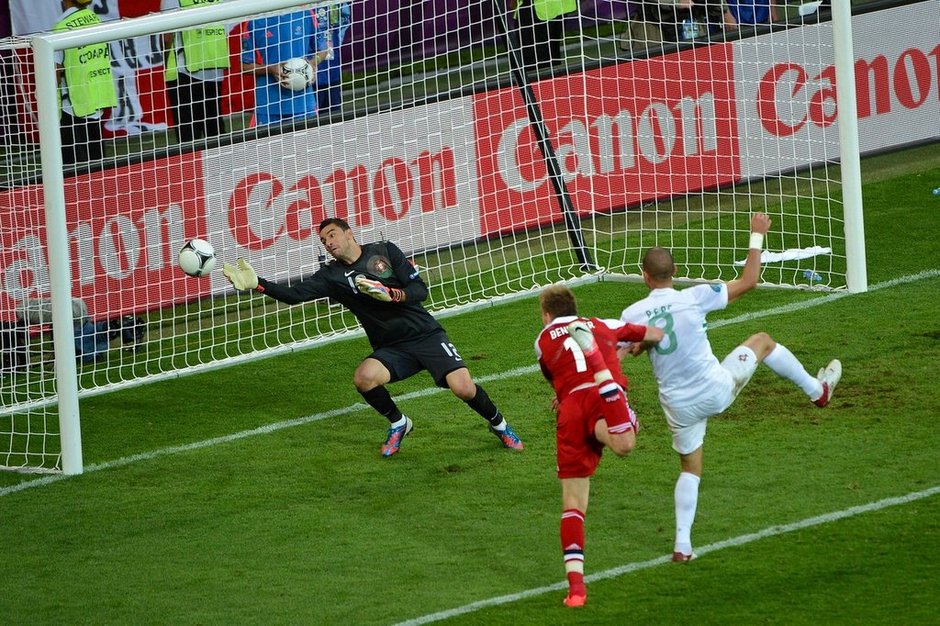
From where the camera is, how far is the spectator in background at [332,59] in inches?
498

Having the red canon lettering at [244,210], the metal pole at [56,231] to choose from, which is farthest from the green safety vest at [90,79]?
the metal pole at [56,231]

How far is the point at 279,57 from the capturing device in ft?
41.9

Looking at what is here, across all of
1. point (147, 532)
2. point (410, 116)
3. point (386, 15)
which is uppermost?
point (386, 15)

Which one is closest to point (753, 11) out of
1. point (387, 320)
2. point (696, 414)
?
point (387, 320)

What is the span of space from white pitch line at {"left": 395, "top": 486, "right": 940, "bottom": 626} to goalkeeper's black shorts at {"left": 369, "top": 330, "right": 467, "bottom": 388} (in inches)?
A: 101

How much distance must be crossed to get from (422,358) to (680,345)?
8.84 ft

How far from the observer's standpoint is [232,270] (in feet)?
30.6

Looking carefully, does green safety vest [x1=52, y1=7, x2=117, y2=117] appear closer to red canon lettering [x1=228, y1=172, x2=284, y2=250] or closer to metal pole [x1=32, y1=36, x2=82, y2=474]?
red canon lettering [x1=228, y1=172, x2=284, y2=250]

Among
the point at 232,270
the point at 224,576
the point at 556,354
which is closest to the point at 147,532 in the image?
the point at 224,576

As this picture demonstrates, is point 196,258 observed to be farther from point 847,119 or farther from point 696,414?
point 847,119

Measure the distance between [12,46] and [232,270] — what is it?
211 cm

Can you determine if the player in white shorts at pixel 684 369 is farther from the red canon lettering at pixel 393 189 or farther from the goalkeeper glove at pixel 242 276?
the red canon lettering at pixel 393 189

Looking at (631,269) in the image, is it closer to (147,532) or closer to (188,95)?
(188,95)

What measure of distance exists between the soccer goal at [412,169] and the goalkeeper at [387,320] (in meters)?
2.14
